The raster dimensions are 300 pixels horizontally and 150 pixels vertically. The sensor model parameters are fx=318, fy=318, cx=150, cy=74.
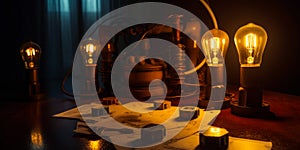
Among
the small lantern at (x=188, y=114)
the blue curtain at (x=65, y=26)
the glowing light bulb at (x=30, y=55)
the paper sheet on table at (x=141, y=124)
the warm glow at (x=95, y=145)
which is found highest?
the blue curtain at (x=65, y=26)

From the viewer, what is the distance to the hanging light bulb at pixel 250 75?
788mm

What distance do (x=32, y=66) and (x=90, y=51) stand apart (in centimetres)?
25

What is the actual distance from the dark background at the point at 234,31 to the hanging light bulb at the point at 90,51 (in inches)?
13.7

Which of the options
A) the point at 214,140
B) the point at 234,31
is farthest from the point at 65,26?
the point at 214,140

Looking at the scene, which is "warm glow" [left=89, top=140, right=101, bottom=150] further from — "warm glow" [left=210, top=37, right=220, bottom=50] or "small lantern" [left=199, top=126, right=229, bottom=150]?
"warm glow" [left=210, top=37, right=220, bottom=50]

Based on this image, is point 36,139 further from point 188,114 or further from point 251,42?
point 251,42

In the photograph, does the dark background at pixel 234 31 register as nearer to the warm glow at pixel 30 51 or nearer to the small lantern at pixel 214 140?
the warm glow at pixel 30 51

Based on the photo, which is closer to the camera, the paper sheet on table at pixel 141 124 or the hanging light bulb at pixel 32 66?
the paper sheet on table at pixel 141 124

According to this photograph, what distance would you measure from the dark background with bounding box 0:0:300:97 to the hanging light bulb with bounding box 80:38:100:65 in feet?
1.15

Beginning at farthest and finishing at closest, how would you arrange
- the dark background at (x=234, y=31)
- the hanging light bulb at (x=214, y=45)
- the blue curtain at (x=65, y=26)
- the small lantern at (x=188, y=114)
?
the blue curtain at (x=65, y=26) → the dark background at (x=234, y=31) → the hanging light bulb at (x=214, y=45) → the small lantern at (x=188, y=114)

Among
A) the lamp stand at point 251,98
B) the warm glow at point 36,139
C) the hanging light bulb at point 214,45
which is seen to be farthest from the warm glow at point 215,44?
the warm glow at point 36,139

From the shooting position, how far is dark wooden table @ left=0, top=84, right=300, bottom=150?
0.58 metres

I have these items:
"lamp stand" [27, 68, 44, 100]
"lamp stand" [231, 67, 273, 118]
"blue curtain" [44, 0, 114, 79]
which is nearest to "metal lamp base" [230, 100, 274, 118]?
"lamp stand" [231, 67, 273, 118]

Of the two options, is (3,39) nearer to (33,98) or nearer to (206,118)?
(33,98)
